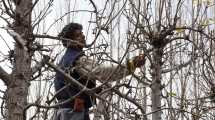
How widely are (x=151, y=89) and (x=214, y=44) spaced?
1.69 meters

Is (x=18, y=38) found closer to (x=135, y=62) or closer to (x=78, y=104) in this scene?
(x=135, y=62)

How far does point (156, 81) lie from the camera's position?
11.2 feet

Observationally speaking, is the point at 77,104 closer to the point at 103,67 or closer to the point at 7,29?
the point at 103,67

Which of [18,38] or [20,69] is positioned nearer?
[18,38]

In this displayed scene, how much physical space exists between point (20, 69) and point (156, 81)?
1.53 m

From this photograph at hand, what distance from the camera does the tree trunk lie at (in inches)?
82.3

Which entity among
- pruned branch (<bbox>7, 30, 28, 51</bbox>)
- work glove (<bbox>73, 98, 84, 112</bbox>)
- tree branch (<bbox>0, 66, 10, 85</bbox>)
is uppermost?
pruned branch (<bbox>7, 30, 28, 51</bbox>)

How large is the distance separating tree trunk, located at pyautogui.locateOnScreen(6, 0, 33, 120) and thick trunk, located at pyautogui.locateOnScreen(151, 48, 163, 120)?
147 centimetres

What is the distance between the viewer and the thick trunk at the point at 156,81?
3.39 metres

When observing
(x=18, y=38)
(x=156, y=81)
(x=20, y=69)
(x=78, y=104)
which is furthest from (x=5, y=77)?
(x=156, y=81)

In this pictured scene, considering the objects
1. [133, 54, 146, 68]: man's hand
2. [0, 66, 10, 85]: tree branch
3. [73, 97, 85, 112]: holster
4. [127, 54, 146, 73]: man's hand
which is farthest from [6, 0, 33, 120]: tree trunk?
[73, 97, 85, 112]: holster

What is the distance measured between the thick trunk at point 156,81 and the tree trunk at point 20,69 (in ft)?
4.83

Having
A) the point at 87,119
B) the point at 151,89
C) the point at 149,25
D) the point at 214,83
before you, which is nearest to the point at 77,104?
the point at 87,119

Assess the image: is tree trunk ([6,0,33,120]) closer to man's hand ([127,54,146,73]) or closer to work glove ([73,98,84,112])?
man's hand ([127,54,146,73])
